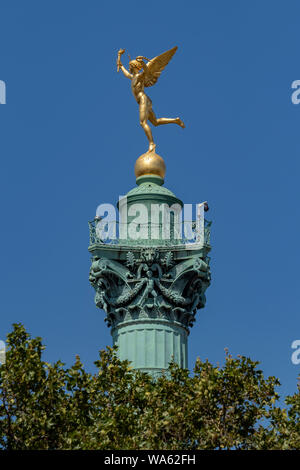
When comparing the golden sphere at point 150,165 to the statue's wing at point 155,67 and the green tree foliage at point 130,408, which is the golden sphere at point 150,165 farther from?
the green tree foliage at point 130,408

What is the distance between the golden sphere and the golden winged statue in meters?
0.74

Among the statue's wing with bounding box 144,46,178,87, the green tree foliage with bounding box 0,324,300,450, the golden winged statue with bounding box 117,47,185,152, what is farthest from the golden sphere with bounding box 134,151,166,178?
the green tree foliage with bounding box 0,324,300,450

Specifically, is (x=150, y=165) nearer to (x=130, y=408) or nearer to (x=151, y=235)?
(x=151, y=235)

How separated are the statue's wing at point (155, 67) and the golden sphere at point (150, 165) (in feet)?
12.9

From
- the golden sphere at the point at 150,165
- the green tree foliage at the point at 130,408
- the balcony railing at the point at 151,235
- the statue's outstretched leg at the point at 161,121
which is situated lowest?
the green tree foliage at the point at 130,408

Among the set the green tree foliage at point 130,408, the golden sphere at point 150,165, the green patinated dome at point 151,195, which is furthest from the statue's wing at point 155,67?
the green tree foliage at point 130,408

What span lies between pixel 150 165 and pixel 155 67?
17.4 feet

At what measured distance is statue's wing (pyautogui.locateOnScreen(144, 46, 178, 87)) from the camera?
196ft

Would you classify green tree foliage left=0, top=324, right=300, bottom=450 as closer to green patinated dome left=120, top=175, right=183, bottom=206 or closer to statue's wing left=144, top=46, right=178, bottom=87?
green patinated dome left=120, top=175, right=183, bottom=206

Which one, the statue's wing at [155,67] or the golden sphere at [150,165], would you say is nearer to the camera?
the golden sphere at [150,165]

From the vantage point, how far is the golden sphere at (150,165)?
191 ft

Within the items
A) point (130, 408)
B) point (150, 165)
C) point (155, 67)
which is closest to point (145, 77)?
point (155, 67)

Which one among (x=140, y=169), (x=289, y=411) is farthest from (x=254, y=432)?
(x=140, y=169)

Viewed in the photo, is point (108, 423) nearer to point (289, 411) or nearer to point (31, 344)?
point (31, 344)
